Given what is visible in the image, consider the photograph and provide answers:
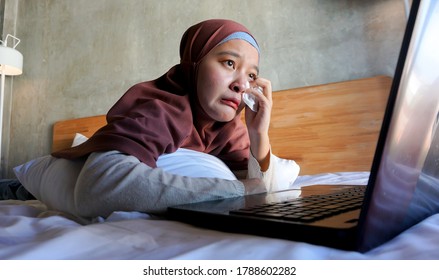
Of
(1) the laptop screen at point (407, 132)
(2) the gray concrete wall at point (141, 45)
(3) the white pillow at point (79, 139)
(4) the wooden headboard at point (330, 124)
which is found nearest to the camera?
(1) the laptop screen at point (407, 132)

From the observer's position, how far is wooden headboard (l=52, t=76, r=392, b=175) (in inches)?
66.0

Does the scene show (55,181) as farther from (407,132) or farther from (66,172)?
(407,132)

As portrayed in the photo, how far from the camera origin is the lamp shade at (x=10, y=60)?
2457 mm

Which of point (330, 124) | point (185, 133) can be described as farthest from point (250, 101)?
point (330, 124)

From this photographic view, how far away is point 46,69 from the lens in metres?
2.96

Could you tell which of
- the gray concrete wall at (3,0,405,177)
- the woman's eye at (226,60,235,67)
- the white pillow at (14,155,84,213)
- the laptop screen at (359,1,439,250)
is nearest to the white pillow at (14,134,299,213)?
the white pillow at (14,155,84,213)

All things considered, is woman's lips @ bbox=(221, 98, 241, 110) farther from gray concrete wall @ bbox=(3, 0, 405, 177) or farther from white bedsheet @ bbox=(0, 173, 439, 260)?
gray concrete wall @ bbox=(3, 0, 405, 177)

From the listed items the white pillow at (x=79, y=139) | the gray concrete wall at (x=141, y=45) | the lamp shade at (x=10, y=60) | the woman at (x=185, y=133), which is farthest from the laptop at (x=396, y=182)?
the lamp shade at (x=10, y=60)

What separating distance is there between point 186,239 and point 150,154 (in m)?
0.31

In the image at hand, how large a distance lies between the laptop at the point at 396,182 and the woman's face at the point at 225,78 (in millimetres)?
490

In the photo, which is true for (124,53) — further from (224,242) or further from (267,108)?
(224,242)

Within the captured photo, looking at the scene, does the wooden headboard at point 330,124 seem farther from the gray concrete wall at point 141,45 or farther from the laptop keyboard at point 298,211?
the laptop keyboard at point 298,211

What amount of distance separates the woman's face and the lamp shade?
2101mm
